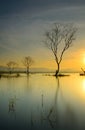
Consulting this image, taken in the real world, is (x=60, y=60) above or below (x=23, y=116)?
above

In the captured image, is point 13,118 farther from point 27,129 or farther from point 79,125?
point 79,125

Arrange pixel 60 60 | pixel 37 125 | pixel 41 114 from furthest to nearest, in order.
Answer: pixel 60 60 < pixel 41 114 < pixel 37 125

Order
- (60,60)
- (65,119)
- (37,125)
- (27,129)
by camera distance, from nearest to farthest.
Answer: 1. (27,129)
2. (37,125)
3. (65,119)
4. (60,60)

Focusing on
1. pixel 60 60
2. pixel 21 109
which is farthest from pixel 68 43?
pixel 21 109

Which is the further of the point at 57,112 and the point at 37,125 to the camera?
the point at 57,112

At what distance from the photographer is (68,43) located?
52781mm

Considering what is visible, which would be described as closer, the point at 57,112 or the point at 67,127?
the point at 67,127

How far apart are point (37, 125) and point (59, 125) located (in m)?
0.62

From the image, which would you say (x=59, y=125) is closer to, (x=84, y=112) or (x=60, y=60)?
(x=84, y=112)

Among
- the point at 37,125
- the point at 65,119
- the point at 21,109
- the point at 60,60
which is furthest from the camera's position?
the point at 60,60

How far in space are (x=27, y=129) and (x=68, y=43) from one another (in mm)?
46800

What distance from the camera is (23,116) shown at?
8344mm

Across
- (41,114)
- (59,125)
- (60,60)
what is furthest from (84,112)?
(60,60)

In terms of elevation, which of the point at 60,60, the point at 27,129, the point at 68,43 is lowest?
the point at 27,129
